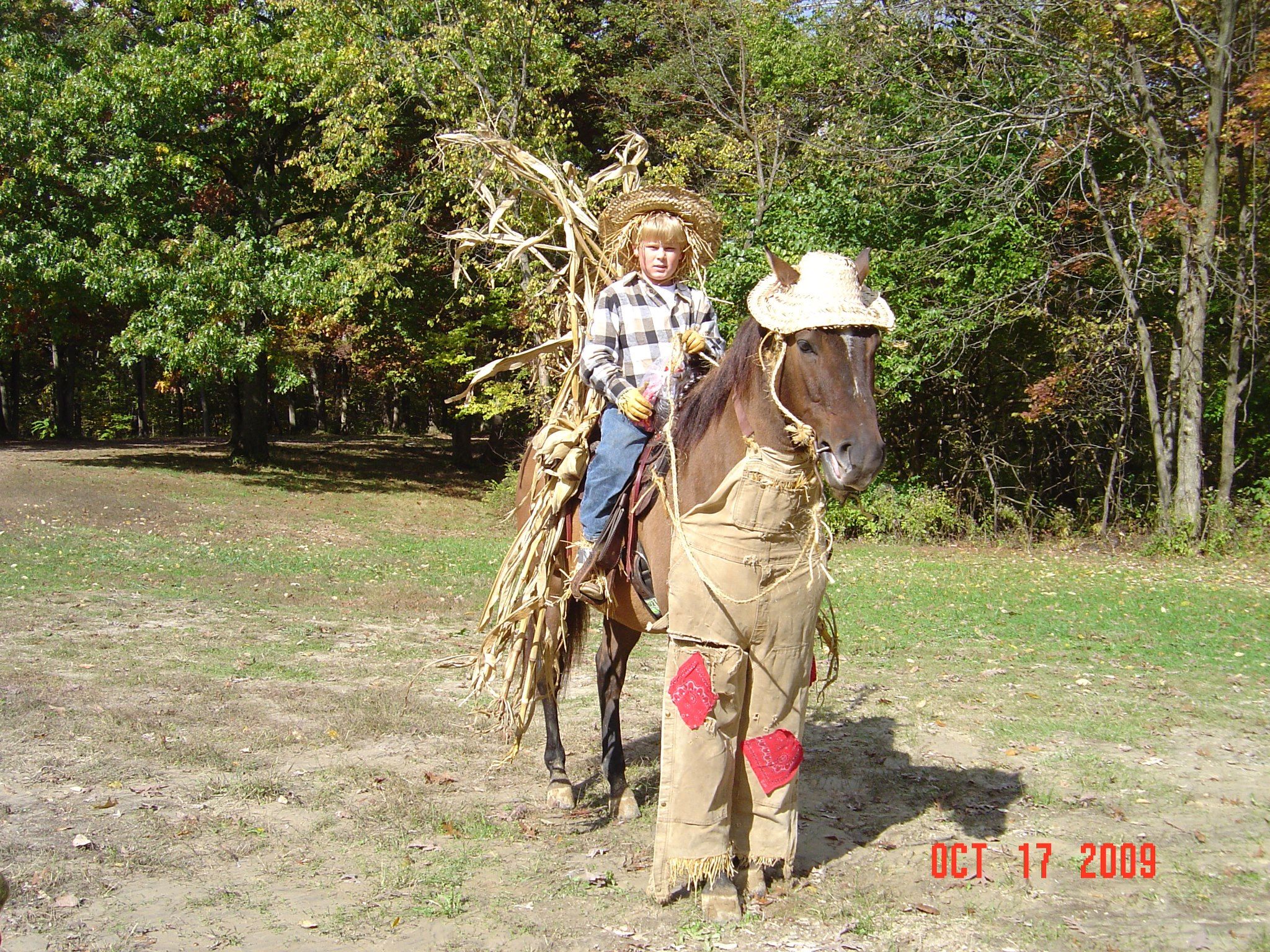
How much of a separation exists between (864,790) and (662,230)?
11.5 ft

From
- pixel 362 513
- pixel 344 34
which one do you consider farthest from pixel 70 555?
pixel 344 34

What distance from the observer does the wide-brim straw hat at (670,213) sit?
5.33 metres

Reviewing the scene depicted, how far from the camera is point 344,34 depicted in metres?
21.4

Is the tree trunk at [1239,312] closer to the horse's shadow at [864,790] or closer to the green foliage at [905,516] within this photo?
the green foliage at [905,516]

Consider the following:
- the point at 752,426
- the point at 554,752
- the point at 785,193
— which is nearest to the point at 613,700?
the point at 554,752

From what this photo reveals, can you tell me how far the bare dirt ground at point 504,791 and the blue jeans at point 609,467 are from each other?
5.70ft

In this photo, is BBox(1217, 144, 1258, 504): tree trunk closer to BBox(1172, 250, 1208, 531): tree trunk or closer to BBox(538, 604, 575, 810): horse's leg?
BBox(1172, 250, 1208, 531): tree trunk

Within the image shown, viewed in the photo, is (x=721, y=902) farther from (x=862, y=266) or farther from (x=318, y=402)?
(x=318, y=402)

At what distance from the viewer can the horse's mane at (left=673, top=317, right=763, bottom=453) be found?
4156 millimetres

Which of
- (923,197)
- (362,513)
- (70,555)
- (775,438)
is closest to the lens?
(775,438)

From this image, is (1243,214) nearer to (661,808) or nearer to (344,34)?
(661,808)

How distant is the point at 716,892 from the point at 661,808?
Result: 0.44 m

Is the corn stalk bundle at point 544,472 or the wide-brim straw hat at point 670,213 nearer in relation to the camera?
the wide-brim straw hat at point 670,213

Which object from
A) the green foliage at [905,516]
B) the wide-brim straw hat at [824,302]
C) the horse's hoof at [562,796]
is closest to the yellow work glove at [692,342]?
the wide-brim straw hat at [824,302]
